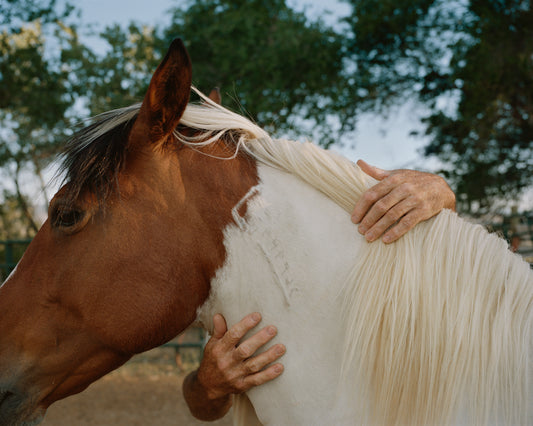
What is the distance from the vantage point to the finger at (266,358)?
122 centimetres

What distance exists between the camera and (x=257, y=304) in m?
1.27

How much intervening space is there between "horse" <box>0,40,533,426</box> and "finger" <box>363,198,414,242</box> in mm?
32

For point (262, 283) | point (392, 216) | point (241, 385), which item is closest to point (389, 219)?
point (392, 216)

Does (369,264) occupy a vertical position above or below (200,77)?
below

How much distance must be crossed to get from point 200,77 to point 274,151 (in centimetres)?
402

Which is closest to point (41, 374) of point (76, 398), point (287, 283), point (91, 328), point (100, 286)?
point (91, 328)

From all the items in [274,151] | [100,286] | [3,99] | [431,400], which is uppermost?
[3,99]

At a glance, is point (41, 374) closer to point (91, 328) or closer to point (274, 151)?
point (91, 328)

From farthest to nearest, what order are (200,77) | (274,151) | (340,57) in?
(340,57), (200,77), (274,151)

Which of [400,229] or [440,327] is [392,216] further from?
[440,327]

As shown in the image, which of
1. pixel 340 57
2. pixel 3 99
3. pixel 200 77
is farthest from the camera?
pixel 3 99

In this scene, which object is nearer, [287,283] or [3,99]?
[287,283]

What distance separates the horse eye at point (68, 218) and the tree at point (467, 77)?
216 inches

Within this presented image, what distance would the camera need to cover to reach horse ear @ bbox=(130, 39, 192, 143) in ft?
3.82
